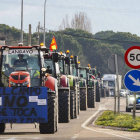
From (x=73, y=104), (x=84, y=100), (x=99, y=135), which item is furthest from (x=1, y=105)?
(x=84, y=100)

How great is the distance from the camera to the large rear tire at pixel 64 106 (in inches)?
715

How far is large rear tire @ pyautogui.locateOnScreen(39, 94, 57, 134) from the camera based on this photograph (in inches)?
554

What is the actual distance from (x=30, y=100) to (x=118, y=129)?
13.2ft

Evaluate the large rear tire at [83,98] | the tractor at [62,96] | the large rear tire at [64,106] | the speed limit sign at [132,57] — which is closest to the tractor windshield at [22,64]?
the tractor at [62,96]

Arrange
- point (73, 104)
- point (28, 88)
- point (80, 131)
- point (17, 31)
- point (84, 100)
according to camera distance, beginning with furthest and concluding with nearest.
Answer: point (17, 31)
point (84, 100)
point (73, 104)
point (80, 131)
point (28, 88)

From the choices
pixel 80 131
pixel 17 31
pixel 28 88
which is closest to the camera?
pixel 28 88

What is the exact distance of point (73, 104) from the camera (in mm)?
20875

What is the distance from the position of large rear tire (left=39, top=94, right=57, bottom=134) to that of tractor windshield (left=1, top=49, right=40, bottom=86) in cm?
77

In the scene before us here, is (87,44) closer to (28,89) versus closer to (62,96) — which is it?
(62,96)

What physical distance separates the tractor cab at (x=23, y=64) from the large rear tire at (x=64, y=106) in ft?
11.3

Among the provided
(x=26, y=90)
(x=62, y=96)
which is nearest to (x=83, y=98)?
(x=62, y=96)

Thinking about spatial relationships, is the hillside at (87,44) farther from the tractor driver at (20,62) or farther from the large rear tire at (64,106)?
the tractor driver at (20,62)

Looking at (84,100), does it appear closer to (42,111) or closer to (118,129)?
(118,129)

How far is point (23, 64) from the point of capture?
48.9 feet
